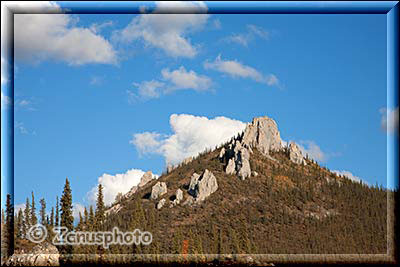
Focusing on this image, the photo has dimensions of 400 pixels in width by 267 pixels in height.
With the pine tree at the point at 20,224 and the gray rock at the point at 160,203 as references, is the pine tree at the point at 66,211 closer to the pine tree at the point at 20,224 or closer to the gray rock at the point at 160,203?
the pine tree at the point at 20,224

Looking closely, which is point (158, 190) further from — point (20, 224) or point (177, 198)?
point (20, 224)

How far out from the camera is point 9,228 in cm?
4216

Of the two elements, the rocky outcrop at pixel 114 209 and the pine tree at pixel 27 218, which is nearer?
the pine tree at pixel 27 218

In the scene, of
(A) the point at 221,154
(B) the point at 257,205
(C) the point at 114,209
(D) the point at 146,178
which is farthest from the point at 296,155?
(C) the point at 114,209

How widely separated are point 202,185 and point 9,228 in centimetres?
6559

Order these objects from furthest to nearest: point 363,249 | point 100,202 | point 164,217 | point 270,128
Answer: point 270,128
point 164,217
point 363,249
point 100,202

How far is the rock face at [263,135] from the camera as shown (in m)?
116

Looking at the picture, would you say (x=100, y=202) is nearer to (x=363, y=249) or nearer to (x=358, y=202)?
(x=363, y=249)

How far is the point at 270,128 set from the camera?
116938 mm

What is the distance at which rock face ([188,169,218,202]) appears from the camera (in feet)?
342

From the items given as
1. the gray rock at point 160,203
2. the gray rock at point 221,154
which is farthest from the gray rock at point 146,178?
the gray rock at point 221,154

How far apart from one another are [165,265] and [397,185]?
23.3 m

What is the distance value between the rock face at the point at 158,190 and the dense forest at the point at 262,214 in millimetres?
1160

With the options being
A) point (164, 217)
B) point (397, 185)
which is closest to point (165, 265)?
point (397, 185)
